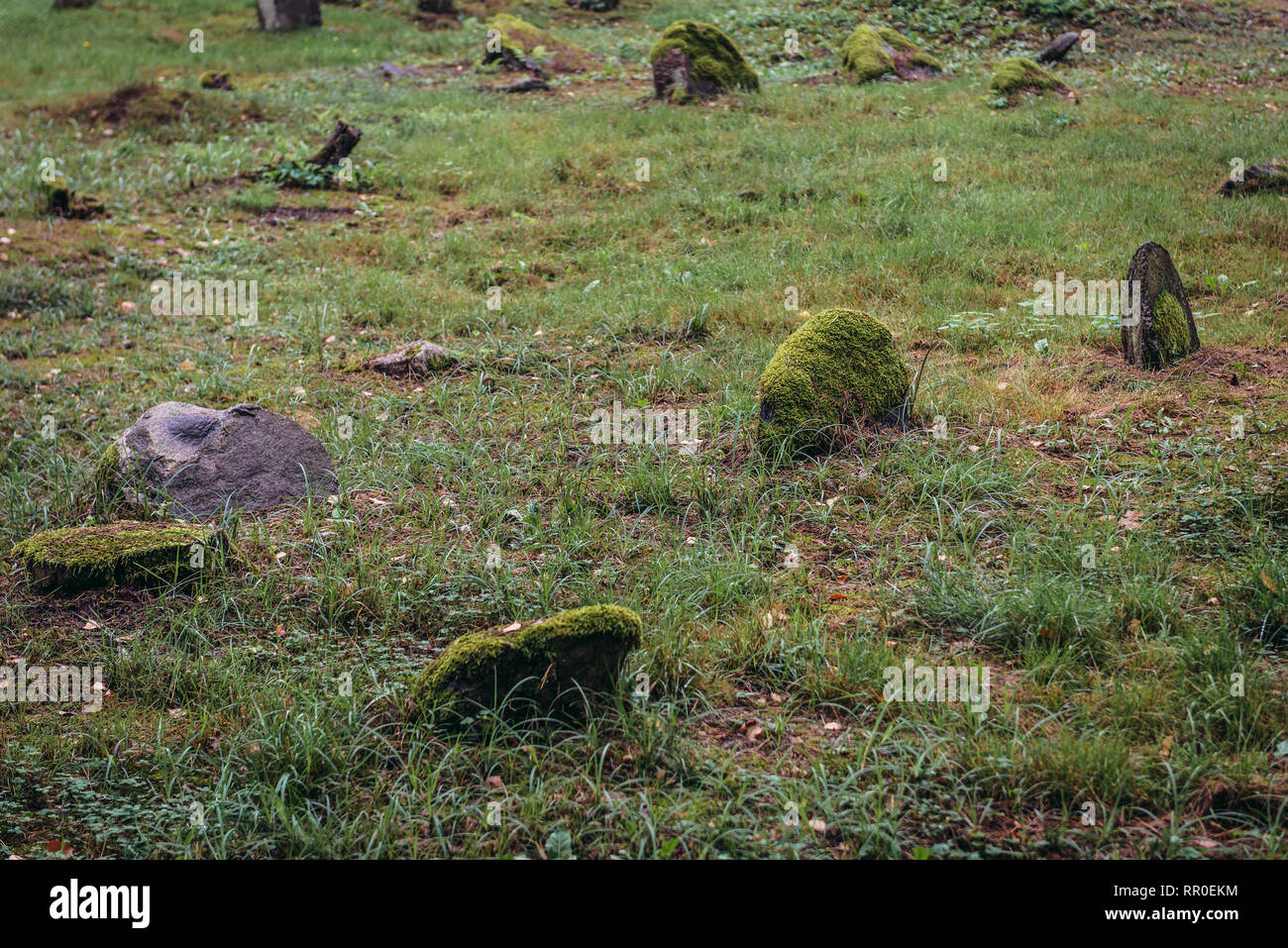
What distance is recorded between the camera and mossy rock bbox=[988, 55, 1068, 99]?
13.1m

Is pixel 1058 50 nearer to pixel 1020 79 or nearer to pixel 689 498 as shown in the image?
pixel 1020 79

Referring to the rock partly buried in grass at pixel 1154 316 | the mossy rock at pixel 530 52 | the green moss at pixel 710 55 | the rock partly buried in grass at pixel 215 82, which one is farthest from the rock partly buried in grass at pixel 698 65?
the rock partly buried in grass at pixel 1154 316

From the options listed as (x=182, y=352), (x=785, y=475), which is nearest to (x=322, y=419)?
(x=182, y=352)

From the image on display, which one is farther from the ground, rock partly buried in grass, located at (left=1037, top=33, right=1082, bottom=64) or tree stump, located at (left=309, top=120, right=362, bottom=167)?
rock partly buried in grass, located at (left=1037, top=33, right=1082, bottom=64)

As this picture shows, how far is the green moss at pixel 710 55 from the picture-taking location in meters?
13.9

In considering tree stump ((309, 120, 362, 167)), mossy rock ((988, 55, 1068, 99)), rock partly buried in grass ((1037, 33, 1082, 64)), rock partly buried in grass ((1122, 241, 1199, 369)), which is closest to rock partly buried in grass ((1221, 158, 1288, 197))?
rock partly buried in grass ((1122, 241, 1199, 369))

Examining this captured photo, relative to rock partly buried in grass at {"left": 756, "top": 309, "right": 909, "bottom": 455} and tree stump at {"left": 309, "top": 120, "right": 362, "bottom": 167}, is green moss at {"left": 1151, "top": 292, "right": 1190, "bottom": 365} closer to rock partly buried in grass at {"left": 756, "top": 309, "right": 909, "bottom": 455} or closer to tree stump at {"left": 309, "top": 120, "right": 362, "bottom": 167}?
rock partly buried in grass at {"left": 756, "top": 309, "right": 909, "bottom": 455}

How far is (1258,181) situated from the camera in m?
9.02

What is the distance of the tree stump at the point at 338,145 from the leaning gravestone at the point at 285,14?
393 inches

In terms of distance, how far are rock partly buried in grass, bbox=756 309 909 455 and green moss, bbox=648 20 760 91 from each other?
9474 millimetres

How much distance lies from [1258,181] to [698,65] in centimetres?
803

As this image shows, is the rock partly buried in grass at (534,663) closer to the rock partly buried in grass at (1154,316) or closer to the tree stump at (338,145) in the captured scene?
the rock partly buried in grass at (1154,316)

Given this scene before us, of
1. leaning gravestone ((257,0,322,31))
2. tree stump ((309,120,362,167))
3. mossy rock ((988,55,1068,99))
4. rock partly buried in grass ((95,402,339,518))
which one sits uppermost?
leaning gravestone ((257,0,322,31))

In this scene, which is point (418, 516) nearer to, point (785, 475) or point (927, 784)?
point (785, 475)
